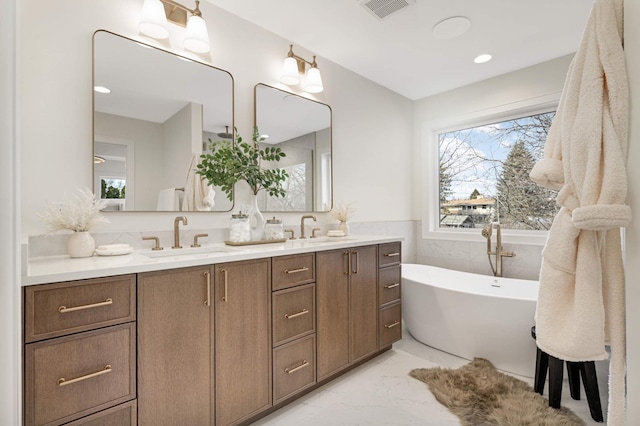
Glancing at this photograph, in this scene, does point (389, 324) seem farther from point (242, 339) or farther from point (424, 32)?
point (424, 32)

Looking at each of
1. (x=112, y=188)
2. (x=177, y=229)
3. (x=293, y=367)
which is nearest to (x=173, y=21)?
(x=112, y=188)

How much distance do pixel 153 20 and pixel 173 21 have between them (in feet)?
0.57

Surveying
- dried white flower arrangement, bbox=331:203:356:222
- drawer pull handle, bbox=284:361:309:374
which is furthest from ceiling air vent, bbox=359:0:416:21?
drawer pull handle, bbox=284:361:309:374

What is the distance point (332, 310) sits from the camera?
6.62ft

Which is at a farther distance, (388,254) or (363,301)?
(388,254)

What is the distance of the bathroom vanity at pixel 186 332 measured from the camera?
1.08 m

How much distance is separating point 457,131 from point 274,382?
3241mm

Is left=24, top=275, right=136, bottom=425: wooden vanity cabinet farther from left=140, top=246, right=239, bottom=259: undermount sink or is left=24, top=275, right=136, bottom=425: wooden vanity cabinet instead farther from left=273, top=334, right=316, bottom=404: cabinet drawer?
left=273, top=334, right=316, bottom=404: cabinet drawer

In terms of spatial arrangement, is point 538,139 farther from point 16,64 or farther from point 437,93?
point 16,64

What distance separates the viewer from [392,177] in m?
3.50

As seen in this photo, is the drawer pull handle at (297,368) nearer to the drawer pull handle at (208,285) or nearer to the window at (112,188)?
the drawer pull handle at (208,285)

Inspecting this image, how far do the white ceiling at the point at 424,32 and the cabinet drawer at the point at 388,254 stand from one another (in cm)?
166

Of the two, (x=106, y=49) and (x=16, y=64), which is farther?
(x=106, y=49)

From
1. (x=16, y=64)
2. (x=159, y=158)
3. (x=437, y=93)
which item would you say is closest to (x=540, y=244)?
(x=437, y=93)
